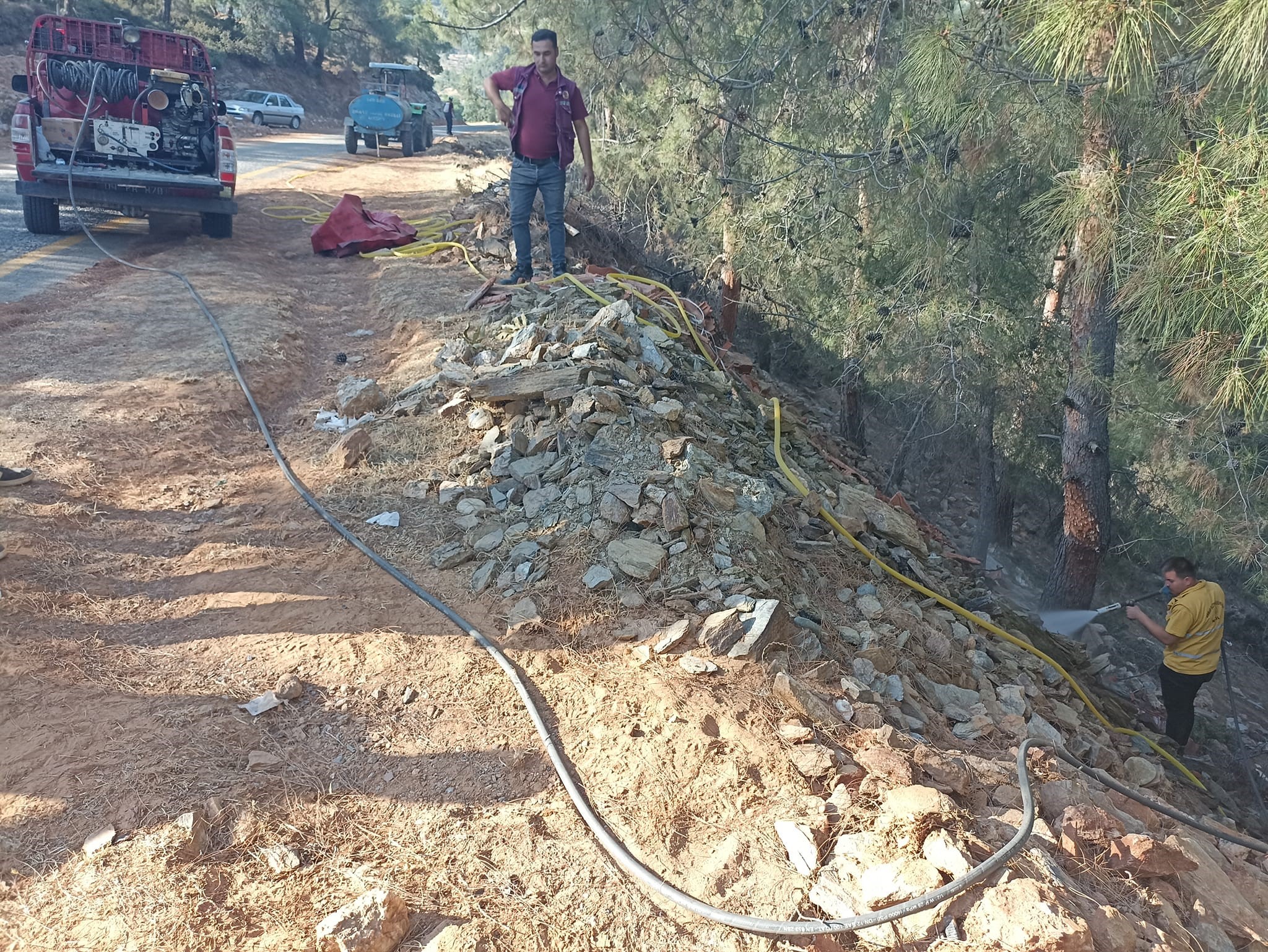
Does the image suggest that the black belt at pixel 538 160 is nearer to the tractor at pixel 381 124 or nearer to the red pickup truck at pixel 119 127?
the red pickup truck at pixel 119 127

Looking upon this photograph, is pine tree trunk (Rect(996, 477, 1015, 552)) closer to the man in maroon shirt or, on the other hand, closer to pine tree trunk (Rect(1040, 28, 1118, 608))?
pine tree trunk (Rect(1040, 28, 1118, 608))

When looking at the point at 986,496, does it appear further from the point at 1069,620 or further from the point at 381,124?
the point at 381,124

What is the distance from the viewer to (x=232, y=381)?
5.85m

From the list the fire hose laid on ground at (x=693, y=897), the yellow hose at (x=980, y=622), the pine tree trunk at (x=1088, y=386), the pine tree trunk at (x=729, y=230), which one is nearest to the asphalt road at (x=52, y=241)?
the fire hose laid on ground at (x=693, y=897)

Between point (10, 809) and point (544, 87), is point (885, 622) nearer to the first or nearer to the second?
point (10, 809)

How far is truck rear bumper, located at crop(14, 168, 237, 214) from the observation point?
27.7 ft

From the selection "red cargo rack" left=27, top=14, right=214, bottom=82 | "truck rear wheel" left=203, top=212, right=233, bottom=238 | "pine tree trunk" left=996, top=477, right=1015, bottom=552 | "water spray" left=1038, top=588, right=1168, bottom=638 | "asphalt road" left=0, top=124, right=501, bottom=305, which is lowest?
"pine tree trunk" left=996, top=477, right=1015, bottom=552

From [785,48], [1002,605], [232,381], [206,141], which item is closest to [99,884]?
[232,381]

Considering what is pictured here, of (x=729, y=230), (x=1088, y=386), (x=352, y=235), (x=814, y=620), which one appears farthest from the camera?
(x=352, y=235)

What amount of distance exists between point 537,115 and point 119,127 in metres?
5.05

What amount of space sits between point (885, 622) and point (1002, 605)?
1956mm

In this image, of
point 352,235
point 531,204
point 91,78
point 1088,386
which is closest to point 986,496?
point 1088,386

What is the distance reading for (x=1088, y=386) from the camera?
6.04 m

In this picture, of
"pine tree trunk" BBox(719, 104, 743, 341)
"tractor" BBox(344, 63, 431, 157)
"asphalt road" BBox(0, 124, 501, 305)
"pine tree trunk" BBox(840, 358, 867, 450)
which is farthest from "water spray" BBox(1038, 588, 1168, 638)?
"tractor" BBox(344, 63, 431, 157)
